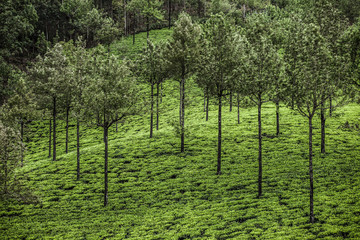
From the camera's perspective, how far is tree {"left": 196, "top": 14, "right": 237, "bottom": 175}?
98.2ft

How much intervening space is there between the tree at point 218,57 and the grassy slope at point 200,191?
5819 millimetres

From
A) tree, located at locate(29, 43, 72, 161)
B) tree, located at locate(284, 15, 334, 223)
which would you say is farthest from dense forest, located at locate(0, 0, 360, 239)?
tree, located at locate(29, 43, 72, 161)

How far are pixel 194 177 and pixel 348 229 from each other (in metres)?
16.9

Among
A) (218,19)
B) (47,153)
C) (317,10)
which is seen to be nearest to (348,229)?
(218,19)

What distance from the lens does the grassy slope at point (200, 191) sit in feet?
70.7

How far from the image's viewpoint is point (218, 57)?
3073cm

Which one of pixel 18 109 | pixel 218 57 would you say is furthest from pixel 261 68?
pixel 18 109

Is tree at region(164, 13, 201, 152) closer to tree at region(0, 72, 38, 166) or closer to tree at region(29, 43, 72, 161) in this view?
tree at region(29, 43, 72, 161)

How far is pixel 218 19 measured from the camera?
97.2ft

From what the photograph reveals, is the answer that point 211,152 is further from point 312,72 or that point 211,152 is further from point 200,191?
point 312,72

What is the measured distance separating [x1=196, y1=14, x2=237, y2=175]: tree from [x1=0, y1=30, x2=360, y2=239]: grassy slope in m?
5.82

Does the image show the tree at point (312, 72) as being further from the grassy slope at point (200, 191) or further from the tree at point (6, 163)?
the tree at point (6, 163)

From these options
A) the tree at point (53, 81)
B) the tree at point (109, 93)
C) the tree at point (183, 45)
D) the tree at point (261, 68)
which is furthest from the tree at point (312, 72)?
the tree at point (53, 81)

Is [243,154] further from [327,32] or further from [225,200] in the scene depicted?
[327,32]
